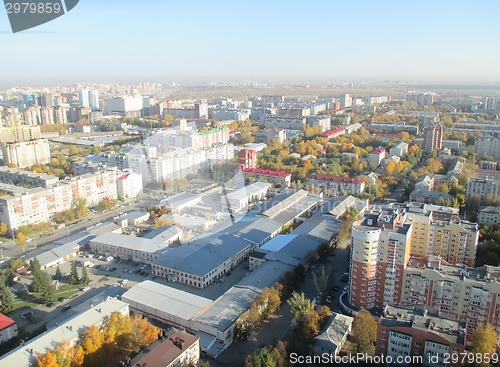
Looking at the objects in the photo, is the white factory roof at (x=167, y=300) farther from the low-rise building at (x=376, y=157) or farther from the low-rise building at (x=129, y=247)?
the low-rise building at (x=376, y=157)

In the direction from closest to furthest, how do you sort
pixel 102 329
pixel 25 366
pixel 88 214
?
pixel 25 366, pixel 102 329, pixel 88 214

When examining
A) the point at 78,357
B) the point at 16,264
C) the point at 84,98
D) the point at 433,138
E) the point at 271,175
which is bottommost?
the point at 16,264

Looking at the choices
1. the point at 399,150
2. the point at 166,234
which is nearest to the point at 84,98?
the point at 399,150

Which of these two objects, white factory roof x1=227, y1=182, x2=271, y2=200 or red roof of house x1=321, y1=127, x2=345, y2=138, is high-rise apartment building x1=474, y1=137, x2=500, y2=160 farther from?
white factory roof x1=227, y1=182, x2=271, y2=200

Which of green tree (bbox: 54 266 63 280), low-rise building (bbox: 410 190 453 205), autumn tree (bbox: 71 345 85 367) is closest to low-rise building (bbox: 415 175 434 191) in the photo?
low-rise building (bbox: 410 190 453 205)

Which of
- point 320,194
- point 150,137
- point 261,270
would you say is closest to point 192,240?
point 261,270

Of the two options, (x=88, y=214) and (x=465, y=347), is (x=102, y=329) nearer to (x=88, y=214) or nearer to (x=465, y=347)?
(x=465, y=347)

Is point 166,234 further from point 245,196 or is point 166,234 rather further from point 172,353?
point 172,353
